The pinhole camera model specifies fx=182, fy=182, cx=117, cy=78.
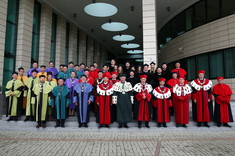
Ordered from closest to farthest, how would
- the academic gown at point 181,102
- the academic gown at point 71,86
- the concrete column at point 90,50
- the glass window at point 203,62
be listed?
the academic gown at point 181,102 → the academic gown at point 71,86 → the glass window at point 203,62 → the concrete column at point 90,50

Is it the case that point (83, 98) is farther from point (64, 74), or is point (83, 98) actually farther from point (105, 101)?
point (64, 74)

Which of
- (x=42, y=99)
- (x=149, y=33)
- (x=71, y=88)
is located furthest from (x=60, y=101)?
(x=149, y=33)

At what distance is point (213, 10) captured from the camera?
41.2ft

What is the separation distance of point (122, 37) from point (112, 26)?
4197mm

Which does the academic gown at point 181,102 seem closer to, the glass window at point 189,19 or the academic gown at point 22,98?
the academic gown at point 22,98

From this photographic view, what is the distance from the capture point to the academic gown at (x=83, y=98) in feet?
22.5

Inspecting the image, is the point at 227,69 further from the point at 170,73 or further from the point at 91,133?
the point at 91,133

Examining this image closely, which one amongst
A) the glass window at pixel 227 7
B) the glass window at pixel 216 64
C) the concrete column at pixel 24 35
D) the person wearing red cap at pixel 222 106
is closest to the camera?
the person wearing red cap at pixel 222 106

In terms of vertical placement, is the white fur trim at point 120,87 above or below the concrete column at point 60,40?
below

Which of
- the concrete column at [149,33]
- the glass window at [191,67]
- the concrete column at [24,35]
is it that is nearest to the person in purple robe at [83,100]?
the concrete column at [149,33]

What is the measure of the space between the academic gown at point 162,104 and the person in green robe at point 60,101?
343cm

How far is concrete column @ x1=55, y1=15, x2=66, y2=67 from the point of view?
15445mm

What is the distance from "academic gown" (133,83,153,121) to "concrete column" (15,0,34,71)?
27.6ft

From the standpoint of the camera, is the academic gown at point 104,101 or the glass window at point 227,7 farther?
the glass window at point 227,7
